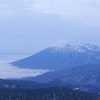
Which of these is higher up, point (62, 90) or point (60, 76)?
point (60, 76)

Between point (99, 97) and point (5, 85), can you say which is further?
point (5, 85)

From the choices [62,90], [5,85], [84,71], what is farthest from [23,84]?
[84,71]

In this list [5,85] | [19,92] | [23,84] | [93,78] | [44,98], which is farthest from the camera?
[93,78]

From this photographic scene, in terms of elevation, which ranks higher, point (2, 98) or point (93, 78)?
point (93, 78)

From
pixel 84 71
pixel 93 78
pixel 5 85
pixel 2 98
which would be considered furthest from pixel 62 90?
pixel 84 71

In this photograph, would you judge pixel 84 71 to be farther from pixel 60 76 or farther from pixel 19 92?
pixel 19 92

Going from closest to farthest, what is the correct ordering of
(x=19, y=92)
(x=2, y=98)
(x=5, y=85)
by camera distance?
(x=2, y=98), (x=19, y=92), (x=5, y=85)

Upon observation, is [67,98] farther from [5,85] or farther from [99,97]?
[5,85]

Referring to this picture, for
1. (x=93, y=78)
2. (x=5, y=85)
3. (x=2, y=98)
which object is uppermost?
(x=93, y=78)

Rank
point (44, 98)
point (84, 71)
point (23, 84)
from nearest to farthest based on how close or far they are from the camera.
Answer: point (44, 98)
point (23, 84)
point (84, 71)
